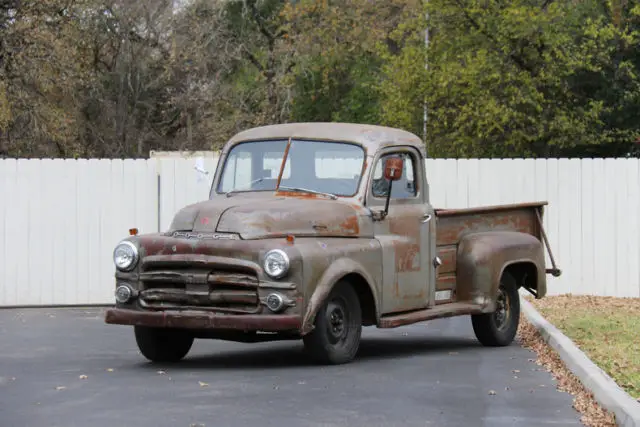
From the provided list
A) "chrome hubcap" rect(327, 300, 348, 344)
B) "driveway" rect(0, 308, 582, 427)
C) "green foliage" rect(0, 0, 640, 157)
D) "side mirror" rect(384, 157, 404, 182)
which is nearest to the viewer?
A: "driveway" rect(0, 308, 582, 427)

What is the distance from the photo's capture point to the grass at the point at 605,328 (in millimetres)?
11891

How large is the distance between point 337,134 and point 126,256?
8.46 ft

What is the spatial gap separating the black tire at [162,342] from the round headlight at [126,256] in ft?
2.20

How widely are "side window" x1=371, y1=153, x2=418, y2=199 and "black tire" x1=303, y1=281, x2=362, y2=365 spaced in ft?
4.22

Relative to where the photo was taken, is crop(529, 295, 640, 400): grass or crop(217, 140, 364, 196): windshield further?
crop(217, 140, 364, 196): windshield

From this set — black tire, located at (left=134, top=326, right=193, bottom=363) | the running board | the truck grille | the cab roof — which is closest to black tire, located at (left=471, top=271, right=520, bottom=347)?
the running board

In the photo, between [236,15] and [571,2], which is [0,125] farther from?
[236,15]

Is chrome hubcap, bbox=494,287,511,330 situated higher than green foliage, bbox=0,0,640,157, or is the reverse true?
green foliage, bbox=0,0,640,157

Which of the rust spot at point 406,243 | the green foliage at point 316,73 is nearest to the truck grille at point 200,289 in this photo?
the rust spot at point 406,243

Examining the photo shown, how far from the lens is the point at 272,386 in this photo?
439 inches

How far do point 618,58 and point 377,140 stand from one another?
31814 mm

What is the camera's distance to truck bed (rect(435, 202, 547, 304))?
1475cm

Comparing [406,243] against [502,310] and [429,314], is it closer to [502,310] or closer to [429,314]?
[429,314]

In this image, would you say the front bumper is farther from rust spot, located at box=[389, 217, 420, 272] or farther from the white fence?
the white fence
